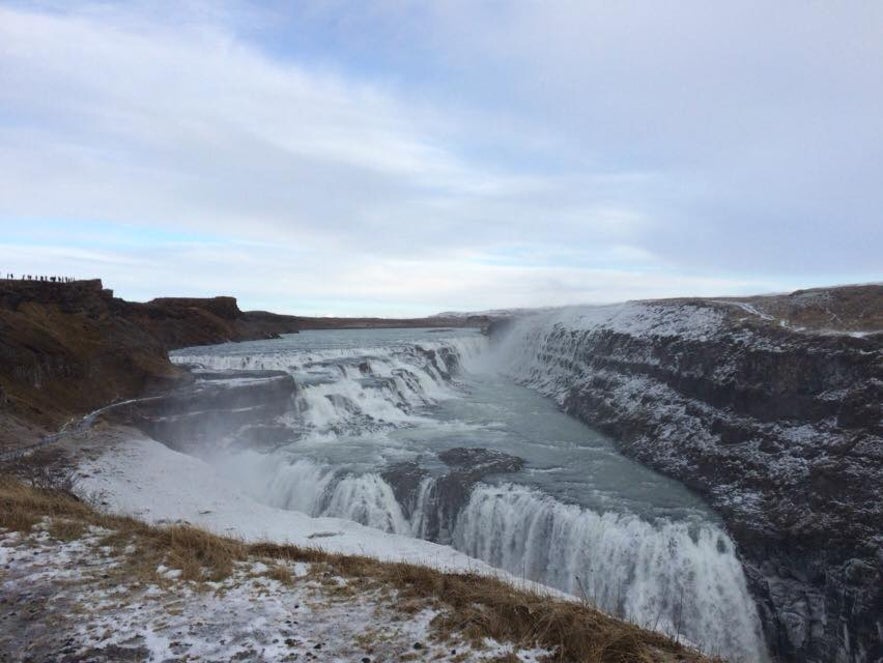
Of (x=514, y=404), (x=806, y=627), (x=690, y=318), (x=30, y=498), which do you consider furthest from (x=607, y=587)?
(x=514, y=404)

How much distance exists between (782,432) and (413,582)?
43.2 feet

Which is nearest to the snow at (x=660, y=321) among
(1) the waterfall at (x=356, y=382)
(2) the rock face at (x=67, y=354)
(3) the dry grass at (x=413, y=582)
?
(1) the waterfall at (x=356, y=382)

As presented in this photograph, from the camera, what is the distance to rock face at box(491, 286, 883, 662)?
36.9 feet

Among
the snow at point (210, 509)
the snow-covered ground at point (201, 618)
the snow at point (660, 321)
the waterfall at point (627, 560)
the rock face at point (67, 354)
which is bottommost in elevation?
the waterfall at point (627, 560)

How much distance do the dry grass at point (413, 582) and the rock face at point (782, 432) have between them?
8.05 meters

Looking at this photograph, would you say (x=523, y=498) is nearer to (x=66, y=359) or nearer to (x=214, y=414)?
(x=214, y=414)

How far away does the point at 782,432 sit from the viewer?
51.0ft

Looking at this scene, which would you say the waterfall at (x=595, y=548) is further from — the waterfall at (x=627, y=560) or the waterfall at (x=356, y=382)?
the waterfall at (x=356, y=382)

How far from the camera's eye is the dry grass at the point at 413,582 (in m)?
5.47

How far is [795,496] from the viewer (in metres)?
13.4

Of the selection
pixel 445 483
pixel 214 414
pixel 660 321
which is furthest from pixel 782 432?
pixel 214 414

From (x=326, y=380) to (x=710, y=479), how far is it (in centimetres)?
1795

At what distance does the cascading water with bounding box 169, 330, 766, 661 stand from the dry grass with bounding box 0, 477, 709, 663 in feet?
2.40

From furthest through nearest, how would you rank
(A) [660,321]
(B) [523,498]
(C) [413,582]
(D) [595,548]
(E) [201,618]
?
1. (A) [660,321]
2. (B) [523,498]
3. (D) [595,548]
4. (C) [413,582]
5. (E) [201,618]
